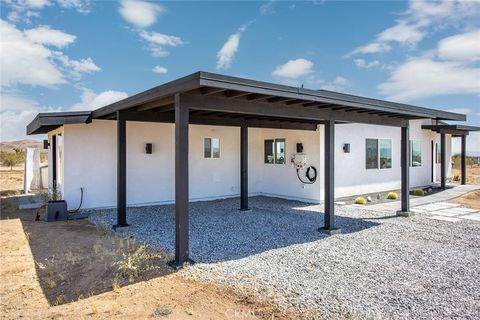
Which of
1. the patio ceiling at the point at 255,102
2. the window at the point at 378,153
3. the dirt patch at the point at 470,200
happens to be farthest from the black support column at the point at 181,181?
the dirt patch at the point at 470,200

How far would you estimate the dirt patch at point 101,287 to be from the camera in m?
3.37

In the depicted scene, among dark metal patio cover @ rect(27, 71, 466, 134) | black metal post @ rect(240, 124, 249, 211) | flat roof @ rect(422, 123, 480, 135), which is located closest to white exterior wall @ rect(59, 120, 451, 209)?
flat roof @ rect(422, 123, 480, 135)

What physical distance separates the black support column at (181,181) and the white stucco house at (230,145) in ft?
0.05

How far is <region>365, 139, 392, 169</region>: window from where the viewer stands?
1169cm

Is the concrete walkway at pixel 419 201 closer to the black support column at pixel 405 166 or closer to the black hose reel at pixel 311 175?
the black support column at pixel 405 166

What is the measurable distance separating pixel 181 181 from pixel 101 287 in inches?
67.0

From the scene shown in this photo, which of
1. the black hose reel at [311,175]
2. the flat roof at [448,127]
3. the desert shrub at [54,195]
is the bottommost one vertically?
the desert shrub at [54,195]

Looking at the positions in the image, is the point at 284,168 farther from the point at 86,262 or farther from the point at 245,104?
the point at 86,262

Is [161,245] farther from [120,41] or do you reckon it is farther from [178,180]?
[120,41]

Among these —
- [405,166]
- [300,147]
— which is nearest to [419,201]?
[405,166]

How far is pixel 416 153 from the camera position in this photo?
13844 millimetres

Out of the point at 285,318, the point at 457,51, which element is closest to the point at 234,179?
the point at 285,318

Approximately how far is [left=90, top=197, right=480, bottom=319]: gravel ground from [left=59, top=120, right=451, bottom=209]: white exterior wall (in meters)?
1.21

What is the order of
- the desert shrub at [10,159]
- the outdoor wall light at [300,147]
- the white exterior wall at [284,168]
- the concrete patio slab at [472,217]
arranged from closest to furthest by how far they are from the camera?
the concrete patio slab at [472,217] → the white exterior wall at [284,168] → the outdoor wall light at [300,147] → the desert shrub at [10,159]
